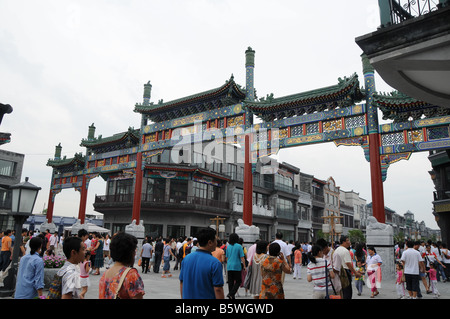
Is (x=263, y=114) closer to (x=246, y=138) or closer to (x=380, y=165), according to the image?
(x=246, y=138)

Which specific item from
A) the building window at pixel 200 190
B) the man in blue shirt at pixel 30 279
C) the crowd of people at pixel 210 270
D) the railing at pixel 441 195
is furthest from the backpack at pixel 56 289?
the building window at pixel 200 190

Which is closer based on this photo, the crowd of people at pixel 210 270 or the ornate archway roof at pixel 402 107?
the crowd of people at pixel 210 270

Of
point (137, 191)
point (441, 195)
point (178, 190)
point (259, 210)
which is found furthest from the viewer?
point (259, 210)

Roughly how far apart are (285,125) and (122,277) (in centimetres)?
1449

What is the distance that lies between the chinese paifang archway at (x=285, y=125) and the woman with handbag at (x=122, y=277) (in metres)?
12.9

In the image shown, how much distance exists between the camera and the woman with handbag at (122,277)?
115 inches

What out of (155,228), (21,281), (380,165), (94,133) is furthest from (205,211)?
(21,281)

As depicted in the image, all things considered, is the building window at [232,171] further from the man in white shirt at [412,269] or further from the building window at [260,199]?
the man in white shirt at [412,269]

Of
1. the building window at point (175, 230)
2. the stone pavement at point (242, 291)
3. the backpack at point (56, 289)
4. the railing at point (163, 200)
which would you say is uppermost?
the railing at point (163, 200)

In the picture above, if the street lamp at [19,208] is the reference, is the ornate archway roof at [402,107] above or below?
above

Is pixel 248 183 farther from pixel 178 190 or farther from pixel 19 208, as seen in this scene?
pixel 178 190

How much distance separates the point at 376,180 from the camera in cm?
1397

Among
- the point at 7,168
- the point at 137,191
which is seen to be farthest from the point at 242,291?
the point at 7,168

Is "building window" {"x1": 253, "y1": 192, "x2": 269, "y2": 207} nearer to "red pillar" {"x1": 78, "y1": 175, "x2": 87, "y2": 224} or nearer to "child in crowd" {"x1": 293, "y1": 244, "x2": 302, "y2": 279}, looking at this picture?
"red pillar" {"x1": 78, "y1": 175, "x2": 87, "y2": 224}
